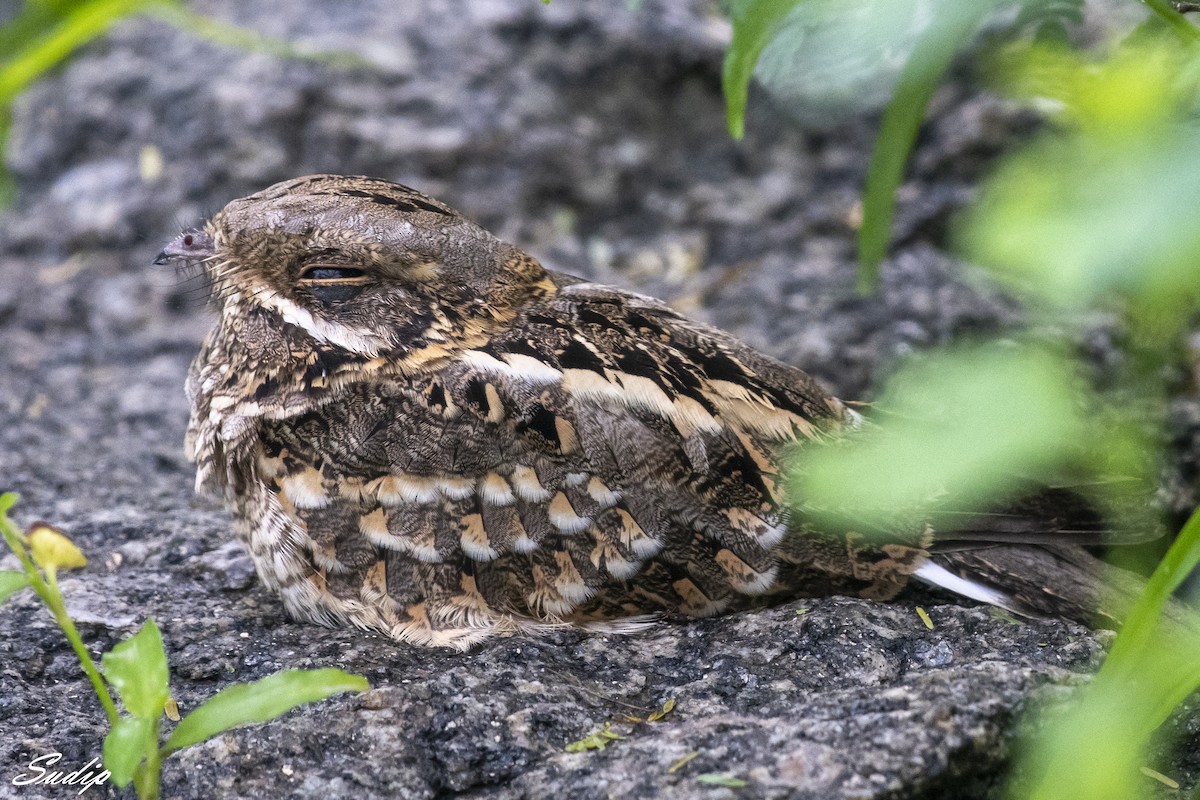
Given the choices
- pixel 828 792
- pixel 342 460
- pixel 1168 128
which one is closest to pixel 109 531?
pixel 342 460

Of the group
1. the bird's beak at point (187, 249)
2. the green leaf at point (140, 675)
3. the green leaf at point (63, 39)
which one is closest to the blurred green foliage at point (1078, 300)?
the green leaf at point (140, 675)

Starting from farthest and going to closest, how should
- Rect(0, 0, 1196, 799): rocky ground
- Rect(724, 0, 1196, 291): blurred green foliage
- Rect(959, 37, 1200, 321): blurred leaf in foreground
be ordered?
1. Rect(0, 0, 1196, 799): rocky ground
2. Rect(724, 0, 1196, 291): blurred green foliage
3. Rect(959, 37, 1200, 321): blurred leaf in foreground

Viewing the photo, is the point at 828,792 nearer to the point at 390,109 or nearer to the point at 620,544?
the point at 620,544

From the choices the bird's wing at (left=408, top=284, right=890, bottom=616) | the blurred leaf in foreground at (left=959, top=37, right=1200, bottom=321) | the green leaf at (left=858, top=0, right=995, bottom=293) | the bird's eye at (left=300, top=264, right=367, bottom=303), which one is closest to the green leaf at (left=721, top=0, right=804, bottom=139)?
the green leaf at (left=858, top=0, right=995, bottom=293)

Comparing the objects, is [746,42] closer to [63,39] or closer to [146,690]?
[146,690]

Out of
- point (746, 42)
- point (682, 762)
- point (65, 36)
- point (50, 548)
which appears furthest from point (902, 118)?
point (65, 36)

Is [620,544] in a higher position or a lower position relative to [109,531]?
higher

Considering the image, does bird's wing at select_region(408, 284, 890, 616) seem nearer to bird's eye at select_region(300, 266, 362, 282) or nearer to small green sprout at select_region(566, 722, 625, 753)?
bird's eye at select_region(300, 266, 362, 282)
